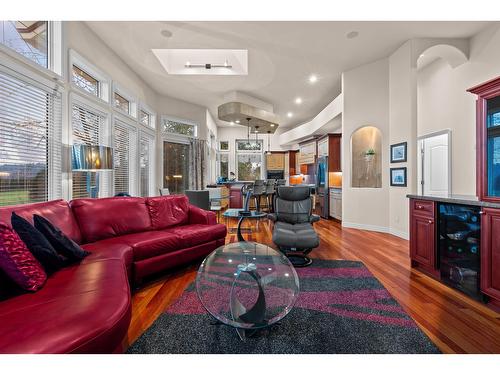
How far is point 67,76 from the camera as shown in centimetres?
315

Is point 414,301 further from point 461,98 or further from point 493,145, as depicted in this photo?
point 461,98

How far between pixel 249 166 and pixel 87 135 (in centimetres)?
733

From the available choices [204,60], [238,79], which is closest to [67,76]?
[204,60]

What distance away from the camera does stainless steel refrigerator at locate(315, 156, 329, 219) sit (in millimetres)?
6615

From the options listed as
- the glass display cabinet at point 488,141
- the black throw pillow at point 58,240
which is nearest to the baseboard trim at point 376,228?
the glass display cabinet at point 488,141

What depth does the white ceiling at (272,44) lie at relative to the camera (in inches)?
144

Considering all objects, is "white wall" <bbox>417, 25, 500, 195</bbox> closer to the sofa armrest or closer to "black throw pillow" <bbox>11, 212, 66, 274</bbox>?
the sofa armrest

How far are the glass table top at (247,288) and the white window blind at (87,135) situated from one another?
3091 mm

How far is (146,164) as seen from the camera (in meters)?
6.11

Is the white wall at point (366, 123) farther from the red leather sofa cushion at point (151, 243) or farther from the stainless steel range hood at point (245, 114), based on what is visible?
the red leather sofa cushion at point (151, 243)

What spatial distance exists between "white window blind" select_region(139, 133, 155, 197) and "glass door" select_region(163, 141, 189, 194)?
484 millimetres

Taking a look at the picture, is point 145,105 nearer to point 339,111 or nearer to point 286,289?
point 339,111

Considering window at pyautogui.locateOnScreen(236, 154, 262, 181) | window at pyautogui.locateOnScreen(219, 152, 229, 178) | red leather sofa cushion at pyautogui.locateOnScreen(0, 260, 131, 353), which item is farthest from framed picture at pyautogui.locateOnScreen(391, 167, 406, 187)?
window at pyautogui.locateOnScreen(219, 152, 229, 178)
